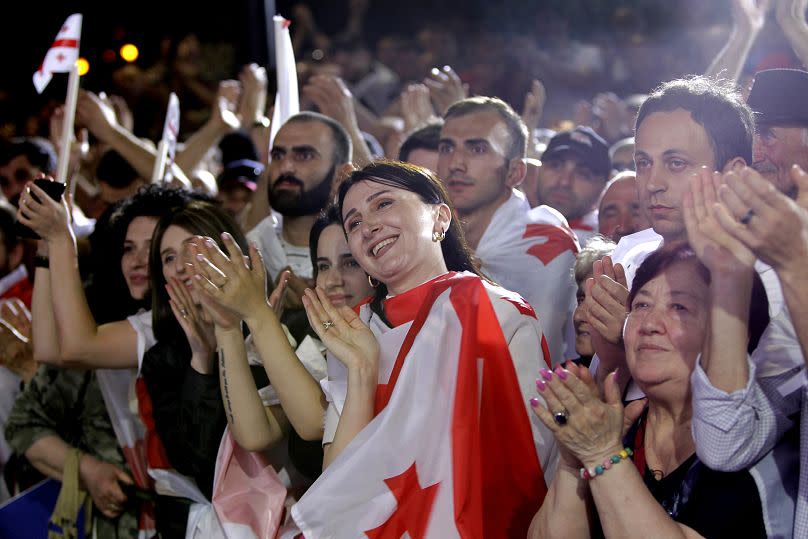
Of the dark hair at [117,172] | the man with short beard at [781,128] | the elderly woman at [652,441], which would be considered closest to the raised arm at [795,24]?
the man with short beard at [781,128]

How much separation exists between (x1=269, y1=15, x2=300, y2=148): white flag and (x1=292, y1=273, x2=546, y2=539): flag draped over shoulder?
83.3 inches

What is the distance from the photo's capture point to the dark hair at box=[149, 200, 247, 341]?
3.18 meters

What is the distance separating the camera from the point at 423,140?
4.14m

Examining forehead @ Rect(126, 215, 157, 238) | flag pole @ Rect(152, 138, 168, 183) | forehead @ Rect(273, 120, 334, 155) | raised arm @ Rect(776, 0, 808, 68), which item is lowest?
forehead @ Rect(126, 215, 157, 238)

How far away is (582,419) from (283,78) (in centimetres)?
281

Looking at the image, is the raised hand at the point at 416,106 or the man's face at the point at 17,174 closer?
the raised hand at the point at 416,106

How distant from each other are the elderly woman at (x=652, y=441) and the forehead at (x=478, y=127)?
1.67m

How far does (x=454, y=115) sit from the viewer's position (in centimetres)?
385

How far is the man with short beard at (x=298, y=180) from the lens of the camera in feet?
13.1

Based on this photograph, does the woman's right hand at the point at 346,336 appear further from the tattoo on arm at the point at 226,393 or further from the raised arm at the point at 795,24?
the raised arm at the point at 795,24

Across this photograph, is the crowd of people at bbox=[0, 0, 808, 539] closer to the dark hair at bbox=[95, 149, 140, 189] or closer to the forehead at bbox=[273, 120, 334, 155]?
the forehead at bbox=[273, 120, 334, 155]

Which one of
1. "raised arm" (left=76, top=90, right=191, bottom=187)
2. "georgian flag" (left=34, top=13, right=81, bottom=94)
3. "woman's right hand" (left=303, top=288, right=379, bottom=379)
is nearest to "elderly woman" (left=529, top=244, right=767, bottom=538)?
"woman's right hand" (left=303, top=288, right=379, bottom=379)

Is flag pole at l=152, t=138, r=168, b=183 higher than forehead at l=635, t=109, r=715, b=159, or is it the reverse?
forehead at l=635, t=109, r=715, b=159

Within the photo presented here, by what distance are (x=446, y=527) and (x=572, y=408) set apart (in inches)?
19.6
